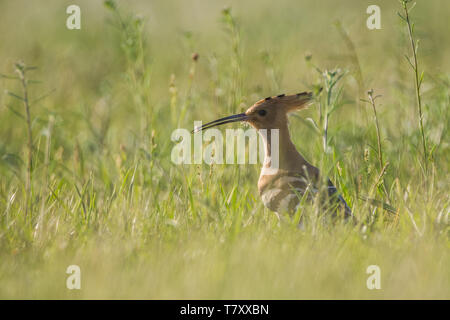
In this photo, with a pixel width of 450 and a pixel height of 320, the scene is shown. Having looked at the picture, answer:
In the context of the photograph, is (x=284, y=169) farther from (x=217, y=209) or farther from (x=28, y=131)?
(x=28, y=131)

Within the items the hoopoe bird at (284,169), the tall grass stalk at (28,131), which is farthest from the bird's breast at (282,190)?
the tall grass stalk at (28,131)

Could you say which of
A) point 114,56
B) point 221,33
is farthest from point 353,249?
point 221,33

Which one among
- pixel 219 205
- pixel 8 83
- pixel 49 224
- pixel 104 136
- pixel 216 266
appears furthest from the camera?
pixel 8 83

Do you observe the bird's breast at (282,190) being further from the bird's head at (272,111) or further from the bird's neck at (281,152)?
the bird's head at (272,111)

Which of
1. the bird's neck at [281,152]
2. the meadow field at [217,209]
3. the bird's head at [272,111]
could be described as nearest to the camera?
the meadow field at [217,209]

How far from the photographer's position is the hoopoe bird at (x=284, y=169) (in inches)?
126

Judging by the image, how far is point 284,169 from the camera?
11.1 ft

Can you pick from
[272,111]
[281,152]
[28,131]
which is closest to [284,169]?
[281,152]

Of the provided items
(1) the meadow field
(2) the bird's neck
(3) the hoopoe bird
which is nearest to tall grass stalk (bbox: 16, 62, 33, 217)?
(1) the meadow field

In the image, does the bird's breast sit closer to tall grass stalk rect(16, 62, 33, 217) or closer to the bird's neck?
the bird's neck
